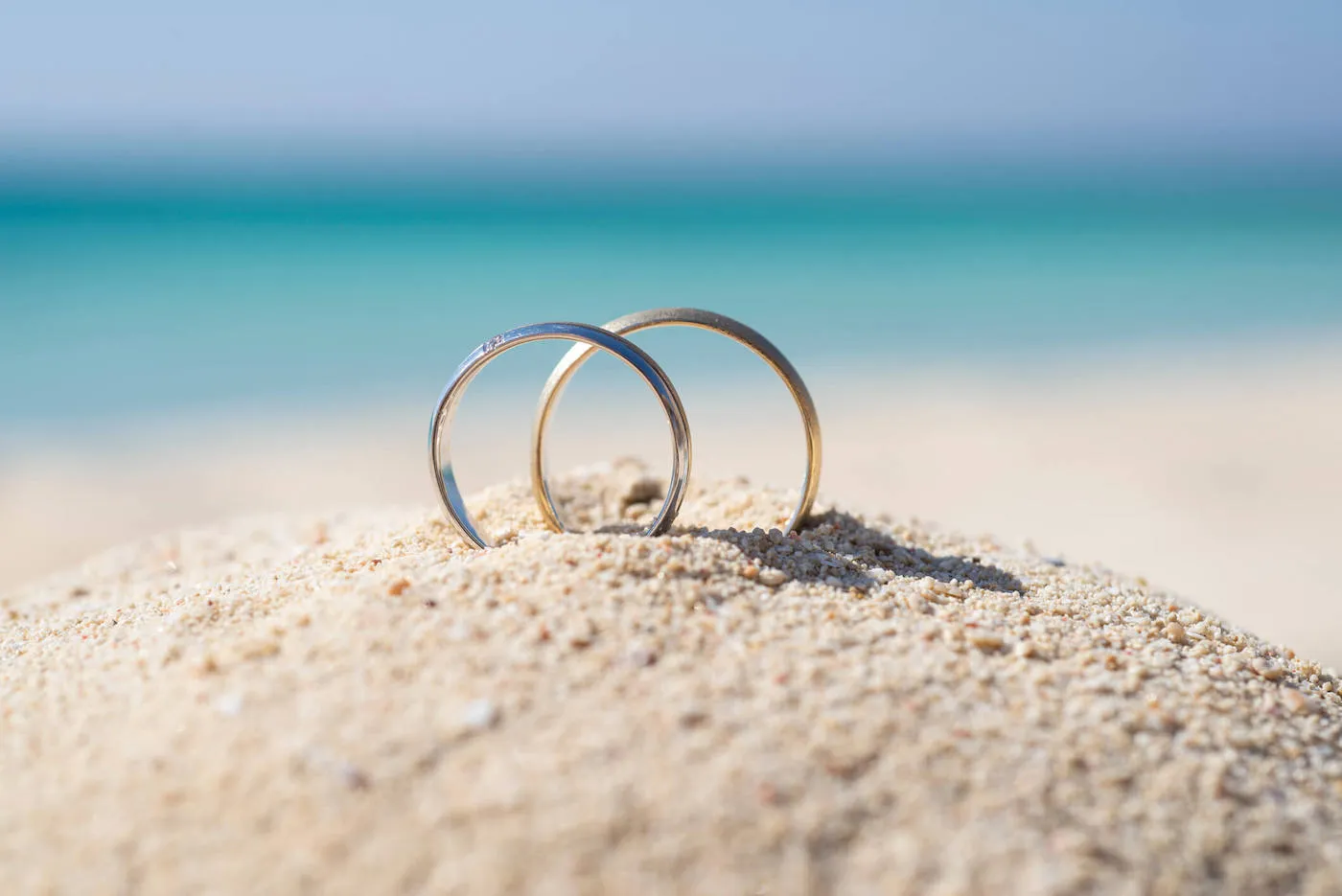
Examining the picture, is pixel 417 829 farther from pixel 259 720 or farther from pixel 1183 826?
pixel 1183 826

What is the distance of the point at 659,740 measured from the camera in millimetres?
1927

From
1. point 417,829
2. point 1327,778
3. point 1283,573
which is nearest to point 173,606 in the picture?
point 417,829

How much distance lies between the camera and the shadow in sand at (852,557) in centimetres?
279

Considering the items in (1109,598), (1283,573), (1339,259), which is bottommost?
(1283,573)

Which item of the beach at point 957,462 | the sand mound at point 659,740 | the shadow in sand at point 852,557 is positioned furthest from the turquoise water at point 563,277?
the sand mound at point 659,740

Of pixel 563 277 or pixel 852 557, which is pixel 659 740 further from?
pixel 563 277

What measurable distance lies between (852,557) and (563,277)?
16576mm

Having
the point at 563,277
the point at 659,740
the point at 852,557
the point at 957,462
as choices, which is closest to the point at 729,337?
the point at 852,557

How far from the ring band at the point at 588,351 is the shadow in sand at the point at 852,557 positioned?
212 millimetres

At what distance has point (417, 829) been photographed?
1754 mm

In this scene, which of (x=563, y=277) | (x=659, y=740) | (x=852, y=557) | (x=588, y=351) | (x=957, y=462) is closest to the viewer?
(x=659, y=740)

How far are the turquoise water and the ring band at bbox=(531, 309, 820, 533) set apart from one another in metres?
9.29

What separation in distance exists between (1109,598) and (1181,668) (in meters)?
0.52

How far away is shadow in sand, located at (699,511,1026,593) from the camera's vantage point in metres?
2.79
